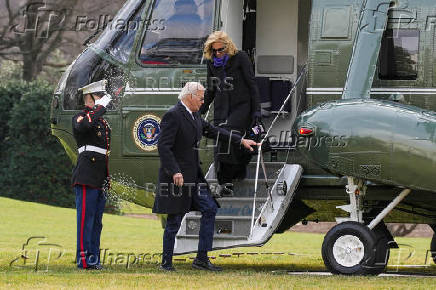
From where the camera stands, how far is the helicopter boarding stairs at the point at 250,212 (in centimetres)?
1138

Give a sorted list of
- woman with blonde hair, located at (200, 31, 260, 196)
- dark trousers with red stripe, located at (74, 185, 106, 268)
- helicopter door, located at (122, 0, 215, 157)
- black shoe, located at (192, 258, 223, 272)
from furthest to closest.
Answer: helicopter door, located at (122, 0, 215, 157)
woman with blonde hair, located at (200, 31, 260, 196)
black shoe, located at (192, 258, 223, 272)
dark trousers with red stripe, located at (74, 185, 106, 268)

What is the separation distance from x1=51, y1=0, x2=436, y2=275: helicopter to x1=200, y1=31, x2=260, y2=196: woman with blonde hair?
1.11 ft

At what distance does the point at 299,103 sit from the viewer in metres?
12.7

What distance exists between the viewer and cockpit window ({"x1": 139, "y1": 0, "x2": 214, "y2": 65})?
492 inches

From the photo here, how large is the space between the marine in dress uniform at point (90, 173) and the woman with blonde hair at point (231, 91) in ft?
3.88

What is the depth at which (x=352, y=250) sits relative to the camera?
1106 centimetres

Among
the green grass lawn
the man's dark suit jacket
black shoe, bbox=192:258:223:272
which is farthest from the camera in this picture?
black shoe, bbox=192:258:223:272

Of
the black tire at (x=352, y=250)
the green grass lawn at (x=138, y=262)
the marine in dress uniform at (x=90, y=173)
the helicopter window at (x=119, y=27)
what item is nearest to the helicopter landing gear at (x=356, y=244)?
the black tire at (x=352, y=250)

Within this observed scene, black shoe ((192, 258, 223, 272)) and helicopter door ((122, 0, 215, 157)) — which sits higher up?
helicopter door ((122, 0, 215, 157))

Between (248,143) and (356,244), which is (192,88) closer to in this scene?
(248,143)

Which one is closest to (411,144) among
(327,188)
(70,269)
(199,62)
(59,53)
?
(327,188)

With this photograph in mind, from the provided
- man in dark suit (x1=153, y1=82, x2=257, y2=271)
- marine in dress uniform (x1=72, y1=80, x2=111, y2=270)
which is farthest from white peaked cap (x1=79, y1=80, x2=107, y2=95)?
man in dark suit (x1=153, y1=82, x2=257, y2=271)

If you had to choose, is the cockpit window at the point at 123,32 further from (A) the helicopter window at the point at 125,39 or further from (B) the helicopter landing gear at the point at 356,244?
(B) the helicopter landing gear at the point at 356,244

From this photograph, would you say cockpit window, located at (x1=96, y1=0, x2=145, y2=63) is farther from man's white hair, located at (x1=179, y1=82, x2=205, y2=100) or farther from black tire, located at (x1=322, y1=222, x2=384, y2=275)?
black tire, located at (x1=322, y1=222, x2=384, y2=275)
